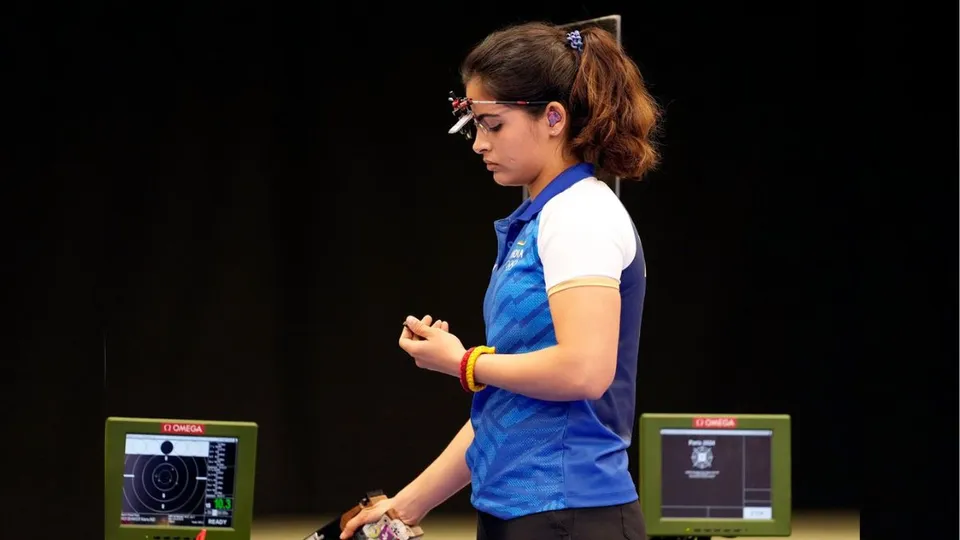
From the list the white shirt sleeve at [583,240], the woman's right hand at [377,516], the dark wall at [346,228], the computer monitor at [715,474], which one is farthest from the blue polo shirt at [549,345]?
the dark wall at [346,228]

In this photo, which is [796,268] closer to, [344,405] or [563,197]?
[344,405]

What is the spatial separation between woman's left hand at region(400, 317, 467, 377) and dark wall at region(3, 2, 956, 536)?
2150 millimetres

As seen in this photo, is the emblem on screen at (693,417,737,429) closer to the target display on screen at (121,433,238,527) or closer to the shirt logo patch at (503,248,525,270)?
the target display on screen at (121,433,238,527)

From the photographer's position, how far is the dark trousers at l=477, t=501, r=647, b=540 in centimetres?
136

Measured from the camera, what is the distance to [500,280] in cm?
144

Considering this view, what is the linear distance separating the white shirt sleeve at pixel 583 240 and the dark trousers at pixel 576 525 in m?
0.24

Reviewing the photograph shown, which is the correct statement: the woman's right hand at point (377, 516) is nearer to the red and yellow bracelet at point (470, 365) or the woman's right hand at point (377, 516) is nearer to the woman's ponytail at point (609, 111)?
the red and yellow bracelet at point (470, 365)

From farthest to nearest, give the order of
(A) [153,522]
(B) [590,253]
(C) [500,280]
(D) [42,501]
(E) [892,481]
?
(E) [892,481] < (D) [42,501] < (A) [153,522] < (C) [500,280] < (B) [590,253]

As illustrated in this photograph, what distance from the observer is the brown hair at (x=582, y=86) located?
145cm

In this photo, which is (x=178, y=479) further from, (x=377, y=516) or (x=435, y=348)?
(x=435, y=348)

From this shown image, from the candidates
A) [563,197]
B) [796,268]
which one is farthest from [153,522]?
[796,268]

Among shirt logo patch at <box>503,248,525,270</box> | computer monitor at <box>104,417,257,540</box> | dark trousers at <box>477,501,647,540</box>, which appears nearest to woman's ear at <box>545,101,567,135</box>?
shirt logo patch at <box>503,248,525,270</box>

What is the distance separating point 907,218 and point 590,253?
2.65 metres

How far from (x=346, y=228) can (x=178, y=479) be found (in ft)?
4.20
